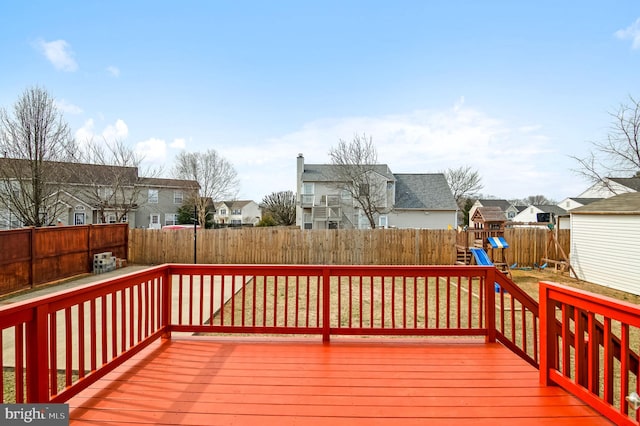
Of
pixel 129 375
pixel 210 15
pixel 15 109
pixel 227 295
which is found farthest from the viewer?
pixel 15 109

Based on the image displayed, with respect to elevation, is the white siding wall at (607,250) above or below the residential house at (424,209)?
below

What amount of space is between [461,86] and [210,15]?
6.49 m

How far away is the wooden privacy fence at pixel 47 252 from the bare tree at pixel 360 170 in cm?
1172

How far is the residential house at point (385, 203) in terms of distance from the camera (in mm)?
21062

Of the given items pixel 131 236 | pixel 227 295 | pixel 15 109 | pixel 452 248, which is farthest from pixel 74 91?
pixel 452 248

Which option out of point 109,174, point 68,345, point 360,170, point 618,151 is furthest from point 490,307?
point 109,174

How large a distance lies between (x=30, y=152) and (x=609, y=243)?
740 inches

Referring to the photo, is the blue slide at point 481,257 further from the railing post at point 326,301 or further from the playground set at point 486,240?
the railing post at point 326,301

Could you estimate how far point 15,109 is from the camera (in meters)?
10.4

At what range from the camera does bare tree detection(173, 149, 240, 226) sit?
2286 centimetres

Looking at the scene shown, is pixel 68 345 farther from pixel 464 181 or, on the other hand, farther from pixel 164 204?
pixel 464 181

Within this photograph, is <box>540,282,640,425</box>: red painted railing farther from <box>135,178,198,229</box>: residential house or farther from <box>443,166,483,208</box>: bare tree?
<box>443,166,483,208</box>: bare tree

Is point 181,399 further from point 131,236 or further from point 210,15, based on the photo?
point 131,236

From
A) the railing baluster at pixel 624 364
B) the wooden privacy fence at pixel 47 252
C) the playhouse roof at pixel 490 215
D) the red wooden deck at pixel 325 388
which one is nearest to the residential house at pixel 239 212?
the wooden privacy fence at pixel 47 252
